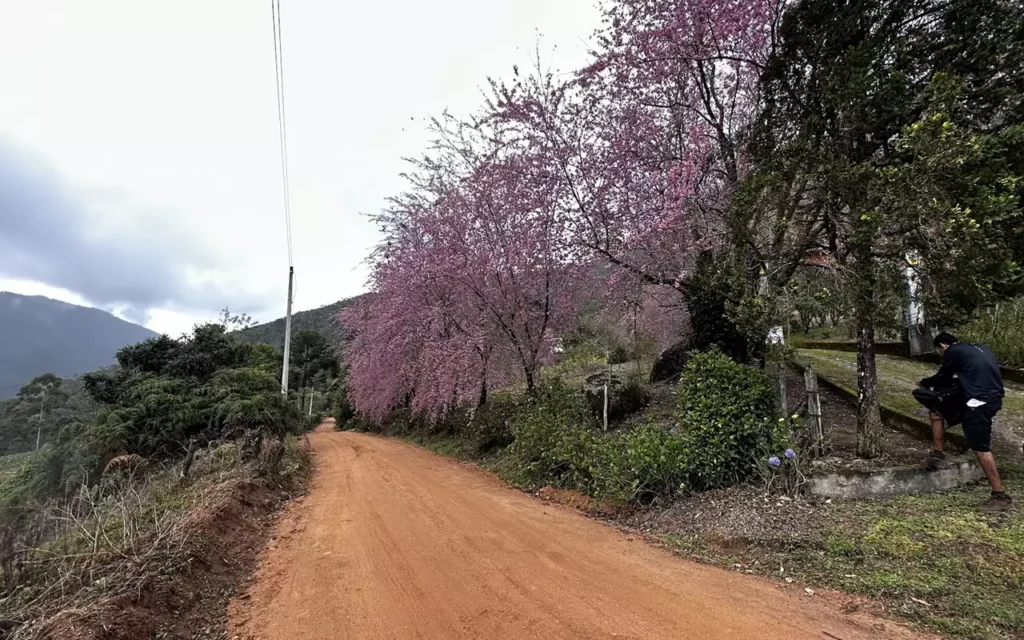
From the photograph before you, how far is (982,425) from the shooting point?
16.6 feet

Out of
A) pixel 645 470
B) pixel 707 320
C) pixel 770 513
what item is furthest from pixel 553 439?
pixel 770 513

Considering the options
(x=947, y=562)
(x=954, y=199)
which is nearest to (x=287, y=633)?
(x=947, y=562)

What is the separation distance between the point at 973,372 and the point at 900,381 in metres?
5.60

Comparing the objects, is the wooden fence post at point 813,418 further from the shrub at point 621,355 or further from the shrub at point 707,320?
the shrub at point 621,355

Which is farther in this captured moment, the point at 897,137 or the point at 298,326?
the point at 298,326

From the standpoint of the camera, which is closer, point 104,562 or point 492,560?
point 104,562

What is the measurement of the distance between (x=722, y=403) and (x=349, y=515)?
207 inches

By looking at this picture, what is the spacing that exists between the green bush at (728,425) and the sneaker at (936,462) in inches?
56.6

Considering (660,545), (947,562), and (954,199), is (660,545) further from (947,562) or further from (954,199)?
(954,199)

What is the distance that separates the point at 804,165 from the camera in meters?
6.20

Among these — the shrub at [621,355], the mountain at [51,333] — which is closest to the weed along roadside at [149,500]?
the shrub at [621,355]

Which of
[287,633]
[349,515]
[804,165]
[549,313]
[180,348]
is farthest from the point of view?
[180,348]

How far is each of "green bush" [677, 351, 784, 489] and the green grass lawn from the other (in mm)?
3006

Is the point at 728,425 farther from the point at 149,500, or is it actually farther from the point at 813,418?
the point at 149,500
